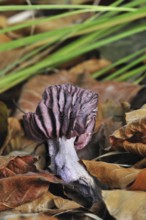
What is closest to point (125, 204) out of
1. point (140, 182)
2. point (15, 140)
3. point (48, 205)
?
point (140, 182)

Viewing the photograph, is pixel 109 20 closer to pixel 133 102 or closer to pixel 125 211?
pixel 133 102

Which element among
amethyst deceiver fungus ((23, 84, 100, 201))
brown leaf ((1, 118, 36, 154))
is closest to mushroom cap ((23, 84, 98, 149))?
amethyst deceiver fungus ((23, 84, 100, 201))

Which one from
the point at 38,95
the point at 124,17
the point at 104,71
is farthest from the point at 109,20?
the point at 38,95

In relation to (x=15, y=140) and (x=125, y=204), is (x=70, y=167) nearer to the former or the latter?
(x=125, y=204)

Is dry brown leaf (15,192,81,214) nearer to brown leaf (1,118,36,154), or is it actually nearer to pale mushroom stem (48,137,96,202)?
pale mushroom stem (48,137,96,202)

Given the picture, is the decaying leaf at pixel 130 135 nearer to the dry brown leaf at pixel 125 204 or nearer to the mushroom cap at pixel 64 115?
the mushroom cap at pixel 64 115

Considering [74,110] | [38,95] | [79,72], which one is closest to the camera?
[74,110]
